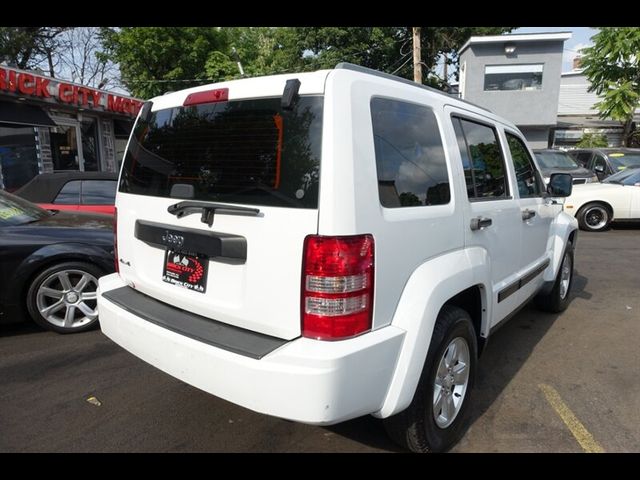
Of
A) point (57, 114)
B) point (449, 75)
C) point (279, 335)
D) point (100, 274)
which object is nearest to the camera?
point (279, 335)

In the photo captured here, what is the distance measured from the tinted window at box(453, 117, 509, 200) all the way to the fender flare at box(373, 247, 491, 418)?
0.64m

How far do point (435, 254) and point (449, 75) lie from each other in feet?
105

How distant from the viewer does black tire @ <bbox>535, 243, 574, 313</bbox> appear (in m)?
4.62

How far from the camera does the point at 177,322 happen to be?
2.37 m

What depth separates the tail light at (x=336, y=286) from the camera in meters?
1.90

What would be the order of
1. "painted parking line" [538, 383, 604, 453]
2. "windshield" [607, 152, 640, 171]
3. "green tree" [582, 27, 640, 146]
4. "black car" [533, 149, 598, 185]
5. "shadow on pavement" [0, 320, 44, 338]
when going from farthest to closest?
"green tree" [582, 27, 640, 146] → "windshield" [607, 152, 640, 171] → "black car" [533, 149, 598, 185] → "shadow on pavement" [0, 320, 44, 338] → "painted parking line" [538, 383, 604, 453]

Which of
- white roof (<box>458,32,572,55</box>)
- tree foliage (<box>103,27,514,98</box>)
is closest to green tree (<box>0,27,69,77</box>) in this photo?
tree foliage (<box>103,27,514,98</box>)

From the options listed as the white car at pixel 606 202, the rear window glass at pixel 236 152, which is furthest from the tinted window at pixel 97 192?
the white car at pixel 606 202

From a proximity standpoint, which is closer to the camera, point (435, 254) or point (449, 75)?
point (435, 254)

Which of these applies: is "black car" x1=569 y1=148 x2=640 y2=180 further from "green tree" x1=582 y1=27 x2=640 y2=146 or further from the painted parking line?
the painted parking line

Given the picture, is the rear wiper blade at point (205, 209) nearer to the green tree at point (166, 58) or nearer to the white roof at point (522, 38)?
the green tree at point (166, 58)

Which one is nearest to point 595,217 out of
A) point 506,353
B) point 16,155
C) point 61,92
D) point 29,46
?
point 506,353

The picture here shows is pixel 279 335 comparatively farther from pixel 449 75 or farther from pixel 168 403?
pixel 449 75
